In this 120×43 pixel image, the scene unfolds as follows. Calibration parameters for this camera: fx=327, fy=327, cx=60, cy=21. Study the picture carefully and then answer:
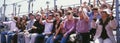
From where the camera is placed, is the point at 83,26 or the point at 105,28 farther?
the point at 83,26

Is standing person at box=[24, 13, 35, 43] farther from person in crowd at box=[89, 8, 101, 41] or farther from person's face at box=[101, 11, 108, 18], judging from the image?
person's face at box=[101, 11, 108, 18]

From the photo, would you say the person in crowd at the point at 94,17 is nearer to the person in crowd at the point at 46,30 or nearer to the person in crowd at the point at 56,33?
the person in crowd at the point at 56,33

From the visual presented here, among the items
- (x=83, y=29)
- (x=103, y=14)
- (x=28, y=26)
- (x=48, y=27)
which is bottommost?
(x=28, y=26)

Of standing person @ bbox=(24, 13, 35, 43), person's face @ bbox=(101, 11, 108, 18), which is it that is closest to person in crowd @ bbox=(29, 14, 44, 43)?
standing person @ bbox=(24, 13, 35, 43)

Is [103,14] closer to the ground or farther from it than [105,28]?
farther from it

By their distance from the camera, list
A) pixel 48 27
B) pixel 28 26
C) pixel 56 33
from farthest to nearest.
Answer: pixel 28 26 → pixel 48 27 → pixel 56 33

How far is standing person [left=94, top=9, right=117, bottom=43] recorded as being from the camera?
7.80m

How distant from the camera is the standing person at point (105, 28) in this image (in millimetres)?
7801

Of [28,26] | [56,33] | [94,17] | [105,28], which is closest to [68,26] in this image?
[56,33]

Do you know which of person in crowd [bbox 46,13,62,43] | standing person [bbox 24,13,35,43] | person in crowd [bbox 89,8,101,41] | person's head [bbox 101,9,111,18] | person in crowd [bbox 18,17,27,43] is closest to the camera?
person's head [bbox 101,9,111,18]

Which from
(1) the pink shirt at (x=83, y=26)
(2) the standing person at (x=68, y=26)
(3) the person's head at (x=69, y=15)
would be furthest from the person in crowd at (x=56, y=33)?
(1) the pink shirt at (x=83, y=26)

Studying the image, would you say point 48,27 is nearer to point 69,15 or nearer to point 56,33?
point 56,33

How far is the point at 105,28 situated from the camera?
310 inches

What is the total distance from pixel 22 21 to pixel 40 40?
2062mm
